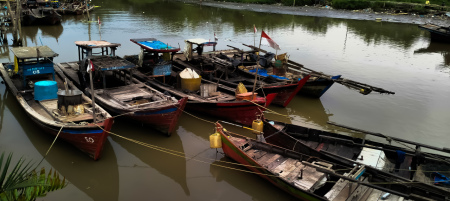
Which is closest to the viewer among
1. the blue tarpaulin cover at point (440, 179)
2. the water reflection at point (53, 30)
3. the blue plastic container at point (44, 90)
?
the blue tarpaulin cover at point (440, 179)

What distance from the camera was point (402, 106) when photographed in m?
16.5

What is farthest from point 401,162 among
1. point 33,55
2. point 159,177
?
point 33,55

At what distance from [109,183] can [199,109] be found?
5.19 metres

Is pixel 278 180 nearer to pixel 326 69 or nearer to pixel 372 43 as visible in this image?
pixel 326 69

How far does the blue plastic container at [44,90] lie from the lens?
11.7 metres

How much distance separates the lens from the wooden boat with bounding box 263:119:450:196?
9.05 metres

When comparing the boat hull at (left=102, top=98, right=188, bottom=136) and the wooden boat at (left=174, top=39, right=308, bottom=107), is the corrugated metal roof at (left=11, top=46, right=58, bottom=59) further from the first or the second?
the wooden boat at (left=174, top=39, right=308, bottom=107)

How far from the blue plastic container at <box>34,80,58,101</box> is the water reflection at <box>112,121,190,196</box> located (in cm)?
247

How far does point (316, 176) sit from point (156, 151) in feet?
17.1

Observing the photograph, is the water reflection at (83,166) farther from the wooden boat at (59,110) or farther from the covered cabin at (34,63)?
the covered cabin at (34,63)

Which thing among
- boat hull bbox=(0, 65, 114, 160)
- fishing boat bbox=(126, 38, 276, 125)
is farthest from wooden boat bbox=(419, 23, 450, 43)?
boat hull bbox=(0, 65, 114, 160)

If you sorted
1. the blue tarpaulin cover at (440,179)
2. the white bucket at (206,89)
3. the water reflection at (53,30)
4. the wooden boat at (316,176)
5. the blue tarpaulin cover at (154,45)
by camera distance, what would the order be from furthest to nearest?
1. the water reflection at (53,30)
2. the blue tarpaulin cover at (154,45)
3. the white bucket at (206,89)
4. the blue tarpaulin cover at (440,179)
5. the wooden boat at (316,176)

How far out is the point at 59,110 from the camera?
428 inches

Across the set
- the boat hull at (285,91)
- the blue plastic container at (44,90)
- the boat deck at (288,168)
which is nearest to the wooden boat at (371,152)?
the boat deck at (288,168)
